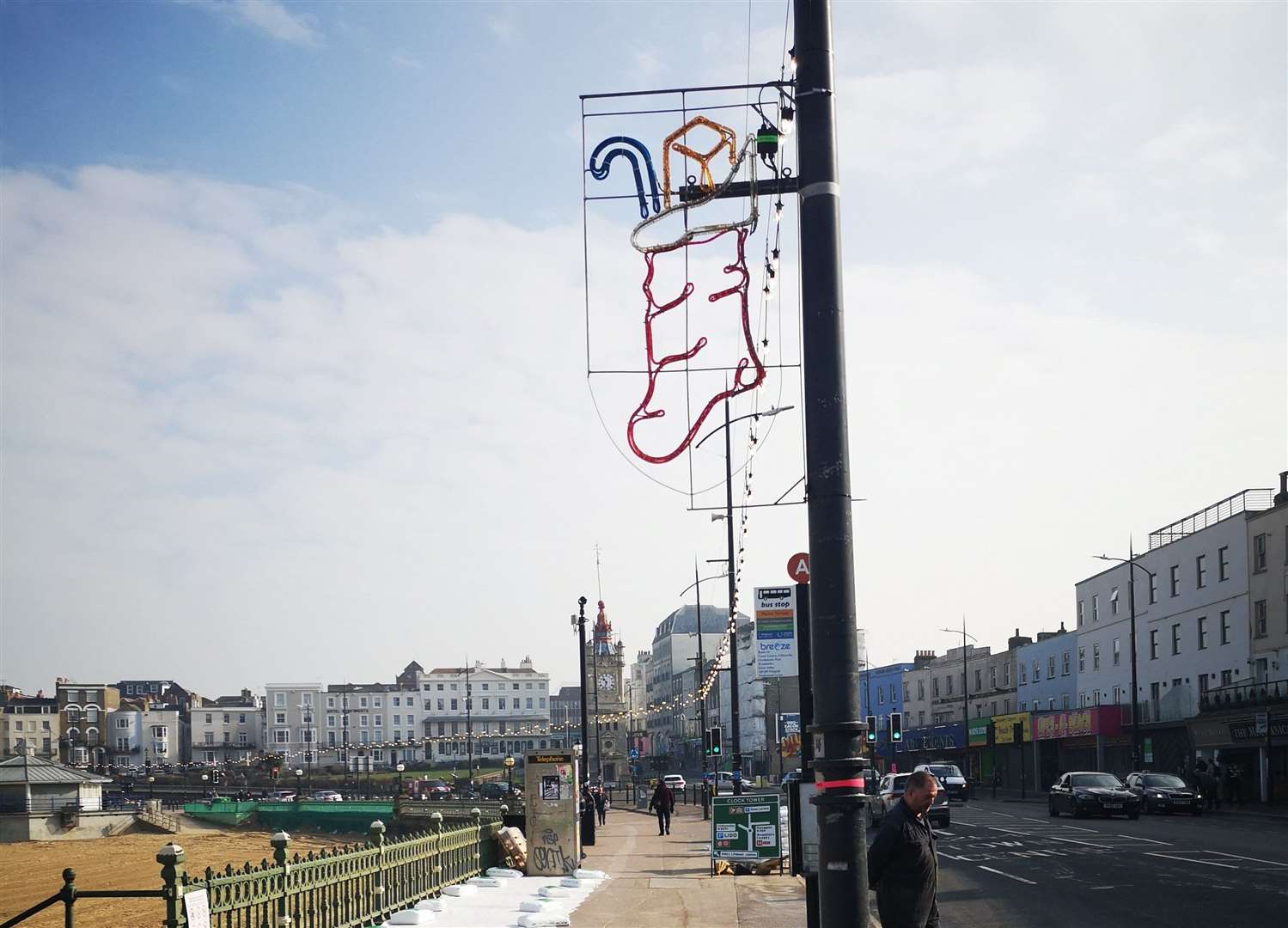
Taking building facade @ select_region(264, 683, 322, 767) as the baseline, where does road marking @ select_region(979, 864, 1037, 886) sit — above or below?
above

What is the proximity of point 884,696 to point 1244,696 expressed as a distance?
212 feet

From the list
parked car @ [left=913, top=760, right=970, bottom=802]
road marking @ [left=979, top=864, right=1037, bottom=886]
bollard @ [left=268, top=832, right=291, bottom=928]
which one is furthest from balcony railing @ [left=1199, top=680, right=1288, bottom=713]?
bollard @ [left=268, top=832, right=291, bottom=928]

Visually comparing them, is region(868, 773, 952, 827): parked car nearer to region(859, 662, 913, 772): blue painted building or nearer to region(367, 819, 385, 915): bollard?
region(367, 819, 385, 915): bollard

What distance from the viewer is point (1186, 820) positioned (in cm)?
4278

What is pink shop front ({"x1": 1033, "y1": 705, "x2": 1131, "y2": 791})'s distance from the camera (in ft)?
232

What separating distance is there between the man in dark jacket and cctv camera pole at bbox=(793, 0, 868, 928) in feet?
4.74

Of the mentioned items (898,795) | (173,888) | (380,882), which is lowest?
(898,795)

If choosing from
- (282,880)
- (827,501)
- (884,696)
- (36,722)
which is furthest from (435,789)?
(827,501)

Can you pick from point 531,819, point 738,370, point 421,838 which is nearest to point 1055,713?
point 531,819

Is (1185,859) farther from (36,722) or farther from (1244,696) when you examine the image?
(36,722)

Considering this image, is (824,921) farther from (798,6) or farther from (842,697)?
(798,6)

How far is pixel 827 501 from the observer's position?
7.41m

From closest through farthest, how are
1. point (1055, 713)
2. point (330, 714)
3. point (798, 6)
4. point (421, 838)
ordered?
point (798, 6) → point (421, 838) → point (1055, 713) → point (330, 714)

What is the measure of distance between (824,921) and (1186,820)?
132ft
